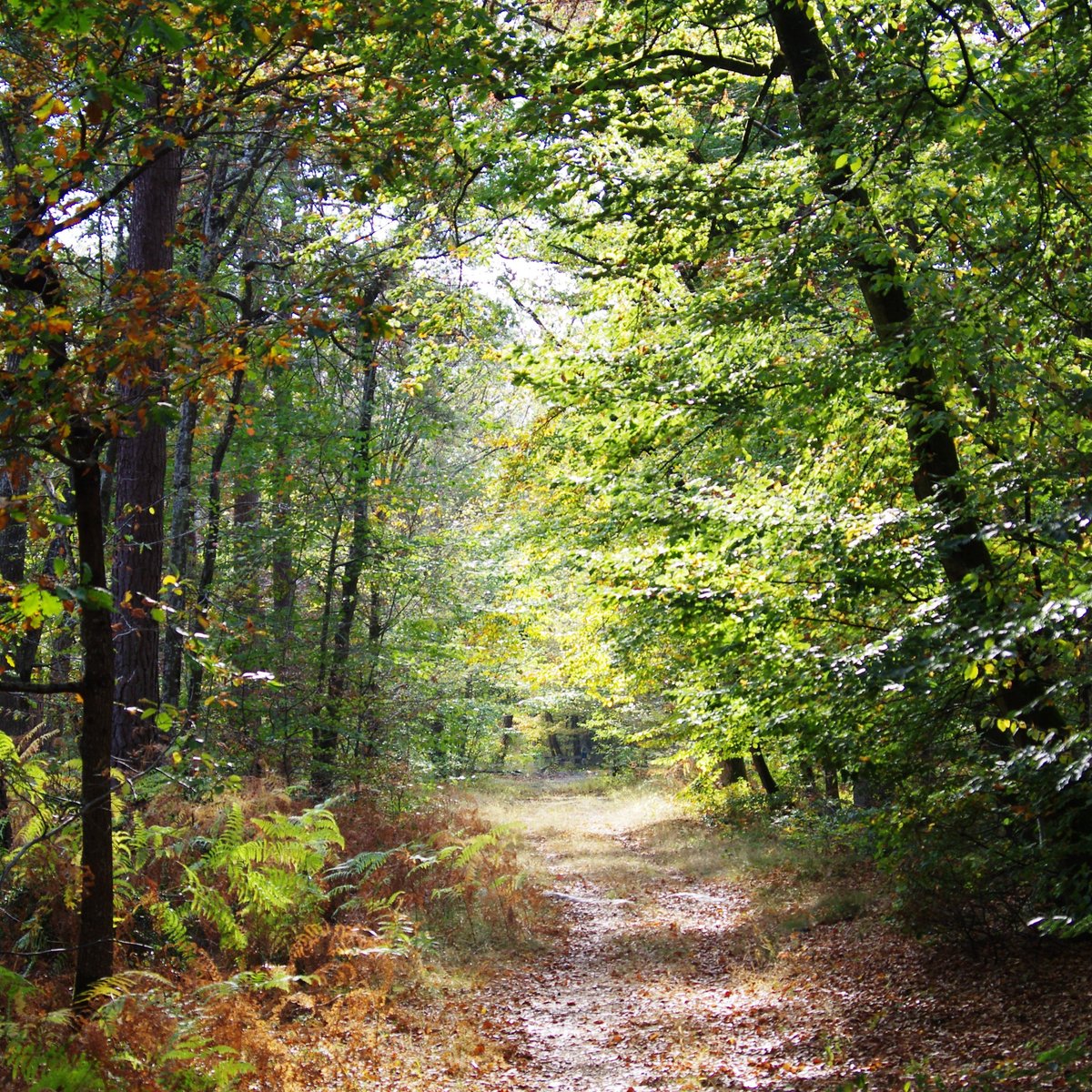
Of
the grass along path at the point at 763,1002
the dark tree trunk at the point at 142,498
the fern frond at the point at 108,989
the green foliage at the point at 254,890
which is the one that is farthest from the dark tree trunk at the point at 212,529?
the fern frond at the point at 108,989

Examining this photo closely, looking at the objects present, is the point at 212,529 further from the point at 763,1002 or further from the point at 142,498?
the point at 763,1002

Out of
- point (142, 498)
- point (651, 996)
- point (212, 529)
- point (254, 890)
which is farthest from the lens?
point (212, 529)

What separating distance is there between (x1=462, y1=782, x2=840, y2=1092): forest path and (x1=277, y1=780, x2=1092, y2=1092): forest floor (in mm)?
24

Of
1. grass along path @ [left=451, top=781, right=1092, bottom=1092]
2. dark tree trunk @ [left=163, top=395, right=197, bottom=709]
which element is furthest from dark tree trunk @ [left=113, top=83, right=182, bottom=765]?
grass along path @ [left=451, top=781, right=1092, bottom=1092]

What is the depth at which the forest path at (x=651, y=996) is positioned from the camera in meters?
6.48

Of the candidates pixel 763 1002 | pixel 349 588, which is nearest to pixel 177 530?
pixel 349 588

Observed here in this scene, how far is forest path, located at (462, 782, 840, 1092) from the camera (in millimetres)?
6477

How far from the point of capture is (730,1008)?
7.91 meters

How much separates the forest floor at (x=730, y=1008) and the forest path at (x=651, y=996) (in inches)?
0.9

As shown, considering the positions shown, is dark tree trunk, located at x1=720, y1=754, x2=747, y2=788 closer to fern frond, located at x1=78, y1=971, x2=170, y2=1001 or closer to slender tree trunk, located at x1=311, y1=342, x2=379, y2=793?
slender tree trunk, located at x1=311, y1=342, x2=379, y2=793

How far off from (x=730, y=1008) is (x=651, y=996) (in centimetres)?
88

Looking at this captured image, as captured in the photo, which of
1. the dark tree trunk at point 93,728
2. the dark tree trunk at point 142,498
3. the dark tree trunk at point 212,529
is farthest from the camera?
the dark tree trunk at point 212,529

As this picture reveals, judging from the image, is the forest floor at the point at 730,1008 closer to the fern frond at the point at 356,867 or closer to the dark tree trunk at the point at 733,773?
the fern frond at the point at 356,867

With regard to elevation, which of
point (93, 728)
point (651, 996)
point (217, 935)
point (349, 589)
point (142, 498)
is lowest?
point (651, 996)
